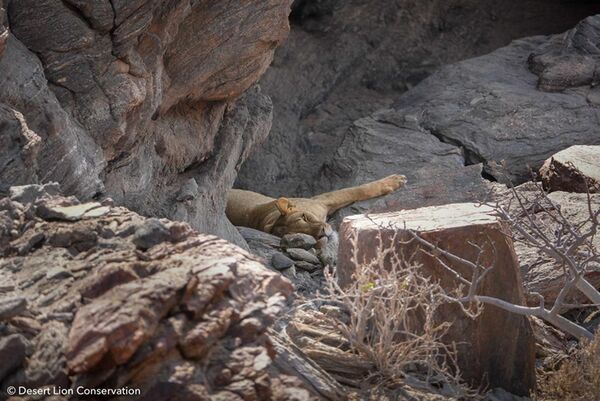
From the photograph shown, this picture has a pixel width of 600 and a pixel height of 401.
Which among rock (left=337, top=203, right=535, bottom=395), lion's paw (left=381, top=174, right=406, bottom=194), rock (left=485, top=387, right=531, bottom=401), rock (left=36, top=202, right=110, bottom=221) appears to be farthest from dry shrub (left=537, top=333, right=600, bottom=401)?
lion's paw (left=381, top=174, right=406, bottom=194)

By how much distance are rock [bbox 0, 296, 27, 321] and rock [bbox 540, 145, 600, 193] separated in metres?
A: 5.84

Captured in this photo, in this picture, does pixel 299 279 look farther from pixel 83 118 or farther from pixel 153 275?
pixel 153 275

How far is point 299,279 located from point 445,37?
19.9 feet

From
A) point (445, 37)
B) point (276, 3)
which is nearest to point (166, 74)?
point (276, 3)

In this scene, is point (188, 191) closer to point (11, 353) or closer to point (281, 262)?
point (281, 262)

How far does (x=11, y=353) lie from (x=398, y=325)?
2.04 metres

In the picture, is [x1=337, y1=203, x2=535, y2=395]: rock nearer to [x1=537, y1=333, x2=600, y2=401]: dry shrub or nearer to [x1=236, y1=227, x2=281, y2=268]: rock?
[x1=537, y1=333, x2=600, y2=401]: dry shrub

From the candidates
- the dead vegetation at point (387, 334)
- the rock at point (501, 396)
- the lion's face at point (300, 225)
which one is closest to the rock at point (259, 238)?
the lion's face at point (300, 225)

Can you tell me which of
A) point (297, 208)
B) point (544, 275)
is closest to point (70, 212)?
point (544, 275)

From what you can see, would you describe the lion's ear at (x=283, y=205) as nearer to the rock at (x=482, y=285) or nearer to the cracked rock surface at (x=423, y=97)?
the cracked rock surface at (x=423, y=97)

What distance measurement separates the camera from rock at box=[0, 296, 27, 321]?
12.5 feet

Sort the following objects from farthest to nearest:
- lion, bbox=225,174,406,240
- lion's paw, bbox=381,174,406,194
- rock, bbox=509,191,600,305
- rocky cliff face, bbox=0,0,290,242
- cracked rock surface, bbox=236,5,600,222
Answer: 1. cracked rock surface, bbox=236,5,600,222
2. lion's paw, bbox=381,174,406,194
3. lion, bbox=225,174,406,240
4. rock, bbox=509,191,600,305
5. rocky cliff face, bbox=0,0,290,242

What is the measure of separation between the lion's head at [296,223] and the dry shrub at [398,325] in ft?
12.0

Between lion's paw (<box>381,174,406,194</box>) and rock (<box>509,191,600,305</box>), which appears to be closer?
rock (<box>509,191,600,305</box>)
